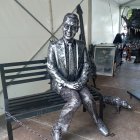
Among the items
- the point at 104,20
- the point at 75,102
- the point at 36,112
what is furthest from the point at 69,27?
the point at 104,20

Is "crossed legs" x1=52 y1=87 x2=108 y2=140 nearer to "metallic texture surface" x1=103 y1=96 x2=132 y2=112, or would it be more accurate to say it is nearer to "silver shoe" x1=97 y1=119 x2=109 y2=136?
"silver shoe" x1=97 y1=119 x2=109 y2=136

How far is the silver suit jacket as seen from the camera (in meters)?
2.70

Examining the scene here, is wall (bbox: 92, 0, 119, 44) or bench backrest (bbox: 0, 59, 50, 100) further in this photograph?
wall (bbox: 92, 0, 119, 44)

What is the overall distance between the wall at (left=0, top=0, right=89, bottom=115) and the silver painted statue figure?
0.82 metres

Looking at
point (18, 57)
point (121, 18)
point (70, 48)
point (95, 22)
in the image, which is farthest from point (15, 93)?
point (121, 18)

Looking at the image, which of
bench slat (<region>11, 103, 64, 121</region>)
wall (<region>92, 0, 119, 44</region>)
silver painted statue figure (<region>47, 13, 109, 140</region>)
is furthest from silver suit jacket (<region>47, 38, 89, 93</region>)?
wall (<region>92, 0, 119, 44</region>)

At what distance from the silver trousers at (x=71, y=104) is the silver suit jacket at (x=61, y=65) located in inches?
5.1

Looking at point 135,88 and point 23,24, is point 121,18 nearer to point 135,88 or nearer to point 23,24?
point 135,88

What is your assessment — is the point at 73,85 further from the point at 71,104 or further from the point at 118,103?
the point at 118,103

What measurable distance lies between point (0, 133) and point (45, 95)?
74 cm

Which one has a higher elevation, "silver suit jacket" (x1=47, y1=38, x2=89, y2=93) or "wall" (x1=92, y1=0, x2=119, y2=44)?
"wall" (x1=92, y1=0, x2=119, y2=44)

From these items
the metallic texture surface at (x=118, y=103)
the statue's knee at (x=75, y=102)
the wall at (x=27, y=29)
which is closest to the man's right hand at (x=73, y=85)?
the statue's knee at (x=75, y=102)

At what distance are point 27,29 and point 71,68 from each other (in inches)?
47.0

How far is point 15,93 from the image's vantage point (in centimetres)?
347
